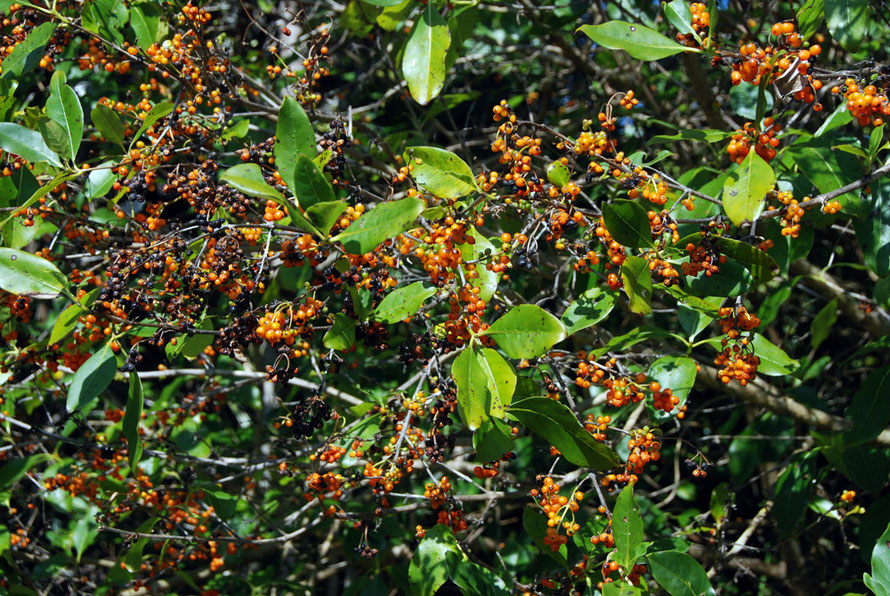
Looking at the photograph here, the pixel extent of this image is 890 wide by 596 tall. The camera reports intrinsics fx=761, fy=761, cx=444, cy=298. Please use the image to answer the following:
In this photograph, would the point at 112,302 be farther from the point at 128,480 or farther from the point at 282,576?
the point at 282,576

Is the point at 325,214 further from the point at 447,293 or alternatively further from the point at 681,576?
the point at 681,576

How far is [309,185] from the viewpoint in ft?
5.40

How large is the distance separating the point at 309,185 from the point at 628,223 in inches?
28.9

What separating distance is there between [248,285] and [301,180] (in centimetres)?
37

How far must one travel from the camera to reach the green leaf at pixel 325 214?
5.04 ft

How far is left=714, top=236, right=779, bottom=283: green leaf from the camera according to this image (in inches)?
68.7

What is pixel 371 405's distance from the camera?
244 cm

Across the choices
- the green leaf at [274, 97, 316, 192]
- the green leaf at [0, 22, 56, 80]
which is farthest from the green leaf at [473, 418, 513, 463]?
the green leaf at [0, 22, 56, 80]

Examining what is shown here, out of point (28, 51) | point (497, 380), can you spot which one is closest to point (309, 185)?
point (497, 380)

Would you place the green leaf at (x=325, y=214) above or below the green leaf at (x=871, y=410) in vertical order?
above

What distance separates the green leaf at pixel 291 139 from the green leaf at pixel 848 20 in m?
1.40

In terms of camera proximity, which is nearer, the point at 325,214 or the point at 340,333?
the point at 325,214

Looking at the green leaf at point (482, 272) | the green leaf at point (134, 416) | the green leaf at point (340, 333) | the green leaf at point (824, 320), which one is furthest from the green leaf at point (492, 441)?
the green leaf at point (824, 320)

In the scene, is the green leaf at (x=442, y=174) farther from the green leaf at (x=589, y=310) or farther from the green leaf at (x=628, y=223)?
the green leaf at (x=589, y=310)
